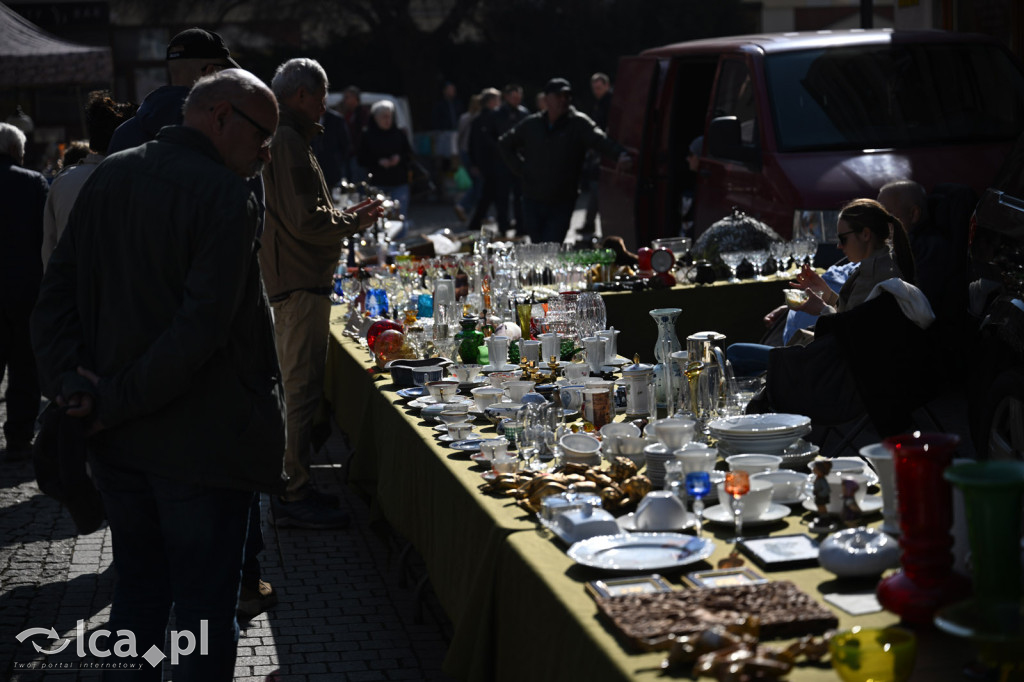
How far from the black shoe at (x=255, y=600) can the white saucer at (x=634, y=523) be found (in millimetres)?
2134

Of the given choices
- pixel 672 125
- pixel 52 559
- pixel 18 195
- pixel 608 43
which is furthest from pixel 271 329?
pixel 608 43

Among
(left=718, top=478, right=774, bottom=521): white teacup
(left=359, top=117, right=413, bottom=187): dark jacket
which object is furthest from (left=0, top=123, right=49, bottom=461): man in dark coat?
(left=359, top=117, right=413, bottom=187): dark jacket

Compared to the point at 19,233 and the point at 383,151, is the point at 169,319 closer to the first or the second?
the point at 19,233

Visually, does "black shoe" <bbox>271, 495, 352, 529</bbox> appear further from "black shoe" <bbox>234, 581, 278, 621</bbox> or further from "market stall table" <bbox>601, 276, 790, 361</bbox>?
"market stall table" <bbox>601, 276, 790, 361</bbox>

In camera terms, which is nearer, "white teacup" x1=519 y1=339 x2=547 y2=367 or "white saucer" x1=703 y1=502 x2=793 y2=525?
"white saucer" x1=703 y1=502 x2=793 y2=525

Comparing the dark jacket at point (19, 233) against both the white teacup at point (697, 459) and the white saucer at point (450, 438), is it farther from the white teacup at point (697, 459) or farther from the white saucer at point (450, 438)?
the white teacup at point (697, 459)

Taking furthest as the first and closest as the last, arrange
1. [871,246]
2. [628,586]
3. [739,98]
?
[739,98], [871,246], [628,586]

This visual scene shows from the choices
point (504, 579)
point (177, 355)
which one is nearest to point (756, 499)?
point (504, 579)

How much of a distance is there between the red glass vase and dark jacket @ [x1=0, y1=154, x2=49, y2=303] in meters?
6.39

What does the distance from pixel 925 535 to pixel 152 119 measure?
11.2 ft

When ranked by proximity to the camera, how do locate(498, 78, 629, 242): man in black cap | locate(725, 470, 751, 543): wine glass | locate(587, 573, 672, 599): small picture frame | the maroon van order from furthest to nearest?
locate(498, 78, 629, 242): man in black cap, the maroon van, locate(725, 470, 751, 543): wine glass, locate(587, 573, 672, 599): small picture frame

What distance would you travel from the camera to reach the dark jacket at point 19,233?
25.2 feet

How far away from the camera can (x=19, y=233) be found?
7.75 m

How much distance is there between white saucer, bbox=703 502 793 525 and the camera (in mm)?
3133
